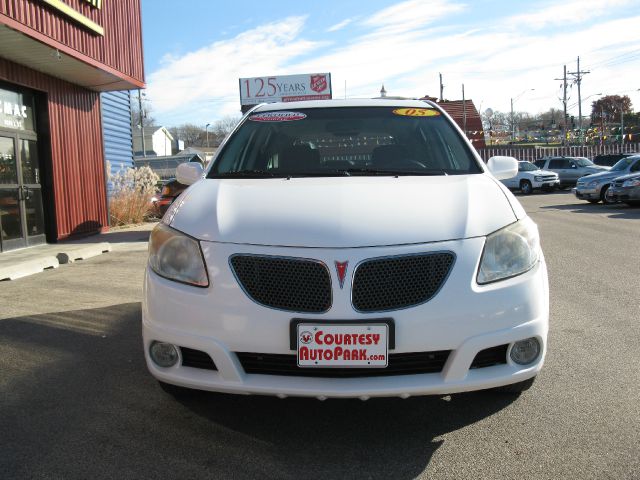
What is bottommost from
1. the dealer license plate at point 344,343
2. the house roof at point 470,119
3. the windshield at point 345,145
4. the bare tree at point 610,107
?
the dealer license plate at point 344,343

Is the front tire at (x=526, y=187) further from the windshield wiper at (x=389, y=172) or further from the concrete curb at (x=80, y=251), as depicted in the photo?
the windshield wiper at (x=389, y=172)

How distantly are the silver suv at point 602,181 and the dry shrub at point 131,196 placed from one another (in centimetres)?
1294

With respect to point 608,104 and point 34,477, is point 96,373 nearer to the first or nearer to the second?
point 34,477

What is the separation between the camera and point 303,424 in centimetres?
276

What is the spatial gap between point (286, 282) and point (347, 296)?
10.4 inches

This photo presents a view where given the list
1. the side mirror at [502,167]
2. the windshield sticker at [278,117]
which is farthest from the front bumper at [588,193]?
the windshield sticker at [278,117]

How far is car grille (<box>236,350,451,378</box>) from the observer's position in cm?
236

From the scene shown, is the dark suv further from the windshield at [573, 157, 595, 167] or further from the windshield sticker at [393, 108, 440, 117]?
the windshield sticker at [393, 108, 440, 117]

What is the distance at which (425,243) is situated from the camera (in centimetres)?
242

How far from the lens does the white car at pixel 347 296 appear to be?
2.32 metres

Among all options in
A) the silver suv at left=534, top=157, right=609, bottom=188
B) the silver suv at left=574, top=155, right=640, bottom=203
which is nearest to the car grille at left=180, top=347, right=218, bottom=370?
the silver suv at left=574, top=155, right=640, bottom=203

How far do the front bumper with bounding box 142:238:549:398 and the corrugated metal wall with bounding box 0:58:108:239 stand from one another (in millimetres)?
8434

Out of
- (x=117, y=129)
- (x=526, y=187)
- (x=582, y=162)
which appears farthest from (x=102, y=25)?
(x=582, y=162)

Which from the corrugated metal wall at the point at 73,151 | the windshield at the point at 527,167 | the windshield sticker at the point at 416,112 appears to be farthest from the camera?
the windshield at the point at 527,167
